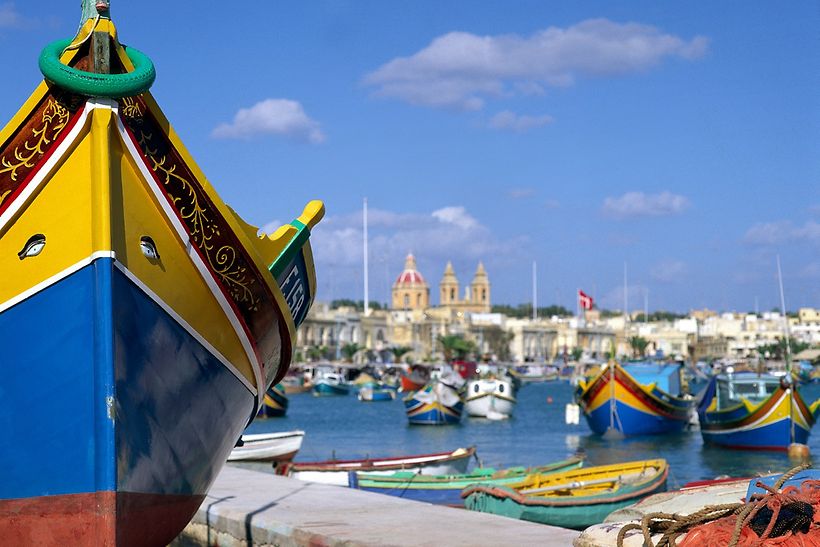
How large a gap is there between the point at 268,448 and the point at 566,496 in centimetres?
822

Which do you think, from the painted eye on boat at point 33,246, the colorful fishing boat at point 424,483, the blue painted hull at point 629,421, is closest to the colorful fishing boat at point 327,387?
the blue painted hull at point 629,421

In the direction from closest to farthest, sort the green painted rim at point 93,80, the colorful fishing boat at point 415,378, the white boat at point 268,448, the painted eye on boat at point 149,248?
the green painted rim at point 93,80 → the painted eye on boat at point 149,248 → the white boat at point 268,448 → the colorful fishing boat at point 415,378

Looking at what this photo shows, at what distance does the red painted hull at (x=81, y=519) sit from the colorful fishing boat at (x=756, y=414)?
1087 inches

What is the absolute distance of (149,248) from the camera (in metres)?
6.93

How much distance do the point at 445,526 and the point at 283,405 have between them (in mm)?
50521

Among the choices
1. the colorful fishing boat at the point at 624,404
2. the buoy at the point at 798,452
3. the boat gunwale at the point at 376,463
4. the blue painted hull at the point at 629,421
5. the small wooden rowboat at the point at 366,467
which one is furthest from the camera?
the blue painted hull at the point at 629,421

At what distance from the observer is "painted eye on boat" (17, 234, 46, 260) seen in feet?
22.2

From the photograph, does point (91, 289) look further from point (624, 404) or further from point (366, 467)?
point (624, 404)

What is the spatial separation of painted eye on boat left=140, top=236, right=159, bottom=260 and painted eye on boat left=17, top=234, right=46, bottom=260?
587mm

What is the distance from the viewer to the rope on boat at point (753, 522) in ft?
15.8

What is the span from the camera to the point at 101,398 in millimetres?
6590

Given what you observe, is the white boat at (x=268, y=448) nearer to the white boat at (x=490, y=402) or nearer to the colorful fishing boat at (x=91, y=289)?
the colorful fishing boat at (x=91, y=289)

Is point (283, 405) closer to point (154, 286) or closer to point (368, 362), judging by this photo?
point (154, 286)

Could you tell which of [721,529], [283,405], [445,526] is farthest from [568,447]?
[721,529]
